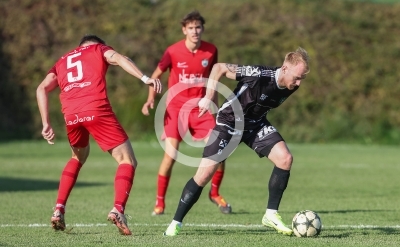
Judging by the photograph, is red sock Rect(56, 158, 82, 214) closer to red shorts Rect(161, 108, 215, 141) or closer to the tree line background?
red shorts Rect(161, 108, 215, 141)

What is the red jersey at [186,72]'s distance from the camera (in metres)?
11.1

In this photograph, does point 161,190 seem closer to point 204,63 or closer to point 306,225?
point 204,63

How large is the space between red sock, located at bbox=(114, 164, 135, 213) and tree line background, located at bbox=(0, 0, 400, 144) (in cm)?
1773

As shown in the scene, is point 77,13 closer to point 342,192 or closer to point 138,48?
point 138,48

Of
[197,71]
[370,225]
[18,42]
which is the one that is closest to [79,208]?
[197,71]

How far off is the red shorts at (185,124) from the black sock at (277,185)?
2.70 meters

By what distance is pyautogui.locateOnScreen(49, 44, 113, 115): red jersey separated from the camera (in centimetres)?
809

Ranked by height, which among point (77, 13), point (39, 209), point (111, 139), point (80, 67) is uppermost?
point (77, 13)

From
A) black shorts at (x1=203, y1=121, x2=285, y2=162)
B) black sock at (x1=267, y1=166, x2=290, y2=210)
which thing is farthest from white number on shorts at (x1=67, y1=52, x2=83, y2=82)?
black sock at (x1=267, y1=166, x2=290, y2=210)

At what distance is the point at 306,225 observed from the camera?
7.95 meters

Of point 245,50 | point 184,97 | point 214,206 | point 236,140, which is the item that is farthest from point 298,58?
point 245,50

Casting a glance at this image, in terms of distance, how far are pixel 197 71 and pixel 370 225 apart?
11.1 feet

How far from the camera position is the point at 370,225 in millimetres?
9023

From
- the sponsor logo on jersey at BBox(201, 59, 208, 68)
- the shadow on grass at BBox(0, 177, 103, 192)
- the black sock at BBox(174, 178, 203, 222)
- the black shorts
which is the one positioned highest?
the sponsor logo on jersey at BBox(201, 59, 208, 68)
